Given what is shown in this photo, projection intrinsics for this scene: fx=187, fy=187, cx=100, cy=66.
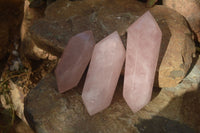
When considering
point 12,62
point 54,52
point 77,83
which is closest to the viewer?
point 77,83

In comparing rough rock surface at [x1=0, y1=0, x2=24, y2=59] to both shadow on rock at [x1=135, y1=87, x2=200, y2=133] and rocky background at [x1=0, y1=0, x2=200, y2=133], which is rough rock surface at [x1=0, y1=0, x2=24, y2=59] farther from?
shadow on rock at [x1=135, y1=87, x2=200, y2=133]

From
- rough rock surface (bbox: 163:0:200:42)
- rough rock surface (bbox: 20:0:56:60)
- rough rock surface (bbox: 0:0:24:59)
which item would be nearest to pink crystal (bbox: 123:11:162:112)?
rough rock surface (bbox: 163:0:200:42)

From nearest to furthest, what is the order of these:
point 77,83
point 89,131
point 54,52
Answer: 1. point 89,131
2. point 77,83
3. point 54,52

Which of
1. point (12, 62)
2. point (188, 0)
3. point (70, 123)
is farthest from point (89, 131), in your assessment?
point (12, 62)

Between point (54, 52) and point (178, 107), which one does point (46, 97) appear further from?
point (178, 107)

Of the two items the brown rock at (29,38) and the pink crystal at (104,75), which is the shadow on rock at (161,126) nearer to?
the pink crystal at (104,75)

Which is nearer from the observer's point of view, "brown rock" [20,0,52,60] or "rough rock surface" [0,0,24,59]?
"brown rock" [20,0,52,60]
